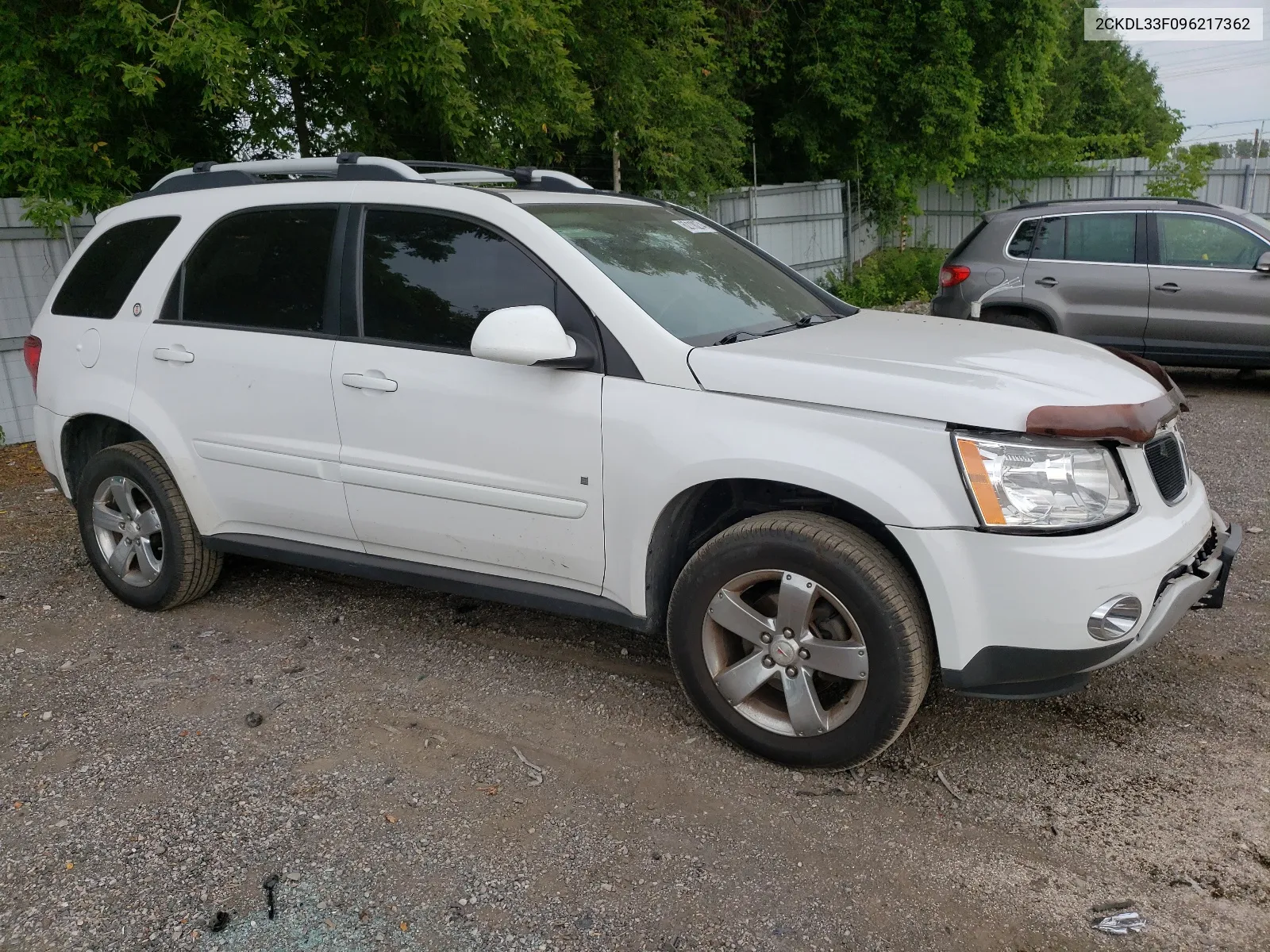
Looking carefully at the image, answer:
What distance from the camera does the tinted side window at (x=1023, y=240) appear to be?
916 cm

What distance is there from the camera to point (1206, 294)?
8469 millimetres

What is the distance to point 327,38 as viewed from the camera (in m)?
7.79

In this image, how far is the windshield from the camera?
3584 millimetres

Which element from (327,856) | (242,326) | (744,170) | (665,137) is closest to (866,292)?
(744,170)

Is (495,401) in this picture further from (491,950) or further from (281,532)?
(491,950)

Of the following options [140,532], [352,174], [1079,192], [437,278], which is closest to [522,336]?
[437,278]

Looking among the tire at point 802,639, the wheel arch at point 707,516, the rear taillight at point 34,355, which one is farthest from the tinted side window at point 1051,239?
the rear taillight at point 34,355

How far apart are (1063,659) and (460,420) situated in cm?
210

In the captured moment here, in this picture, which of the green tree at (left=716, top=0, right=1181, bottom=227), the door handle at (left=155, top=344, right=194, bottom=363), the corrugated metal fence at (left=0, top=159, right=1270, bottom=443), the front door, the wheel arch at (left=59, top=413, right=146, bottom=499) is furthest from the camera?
the green tree at (left=716, top=0, right=1181, bottom=227)

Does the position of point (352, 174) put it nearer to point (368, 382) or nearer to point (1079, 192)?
point (368, 382)

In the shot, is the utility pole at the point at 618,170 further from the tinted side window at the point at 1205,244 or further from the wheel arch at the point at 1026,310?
the tinted side window at the point at 1205,244

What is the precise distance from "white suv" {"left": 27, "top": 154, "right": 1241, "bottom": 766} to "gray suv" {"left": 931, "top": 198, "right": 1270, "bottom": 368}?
5.39 metres

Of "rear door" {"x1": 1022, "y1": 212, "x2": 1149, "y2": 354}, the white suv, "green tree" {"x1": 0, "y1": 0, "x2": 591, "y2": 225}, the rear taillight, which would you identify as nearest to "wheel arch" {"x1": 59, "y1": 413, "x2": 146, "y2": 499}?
the white suv

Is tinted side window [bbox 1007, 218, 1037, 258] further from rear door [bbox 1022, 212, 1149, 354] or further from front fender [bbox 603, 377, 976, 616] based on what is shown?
front fender [bbox 603, 377, 976, 616]
